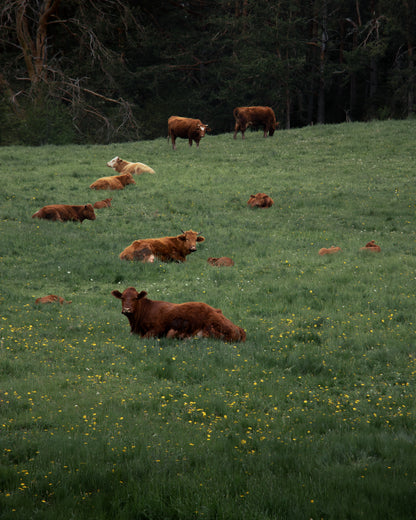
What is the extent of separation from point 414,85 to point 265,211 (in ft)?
99.0

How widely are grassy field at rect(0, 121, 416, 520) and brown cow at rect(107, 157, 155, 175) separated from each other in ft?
22.9

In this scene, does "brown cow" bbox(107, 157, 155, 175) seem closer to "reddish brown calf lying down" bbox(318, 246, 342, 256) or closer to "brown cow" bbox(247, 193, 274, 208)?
"brown cow" bbox(247, 193, 274, 208)

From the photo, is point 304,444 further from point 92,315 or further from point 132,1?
point 132,1

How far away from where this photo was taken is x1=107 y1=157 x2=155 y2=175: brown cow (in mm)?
29328

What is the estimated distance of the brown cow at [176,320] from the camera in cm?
1016

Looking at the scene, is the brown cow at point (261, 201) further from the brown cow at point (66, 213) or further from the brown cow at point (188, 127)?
the brown cow at point (188, 127)

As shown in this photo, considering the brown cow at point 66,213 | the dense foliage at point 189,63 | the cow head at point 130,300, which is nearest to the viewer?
the cow head at point 130,300

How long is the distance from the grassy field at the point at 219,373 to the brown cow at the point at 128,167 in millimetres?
6990

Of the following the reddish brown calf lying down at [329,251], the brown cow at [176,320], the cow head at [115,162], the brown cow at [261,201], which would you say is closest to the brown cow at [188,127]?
the cow head at [115,162]

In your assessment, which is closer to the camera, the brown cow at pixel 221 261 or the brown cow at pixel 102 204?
the brown cow at pixel 221 261

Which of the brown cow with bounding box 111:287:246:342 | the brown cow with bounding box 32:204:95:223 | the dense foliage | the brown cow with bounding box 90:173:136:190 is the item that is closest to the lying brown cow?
the brown cow with bounding box 111:287:246:342

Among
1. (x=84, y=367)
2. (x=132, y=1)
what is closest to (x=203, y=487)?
(x=84, y=367)

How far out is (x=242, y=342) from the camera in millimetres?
10062

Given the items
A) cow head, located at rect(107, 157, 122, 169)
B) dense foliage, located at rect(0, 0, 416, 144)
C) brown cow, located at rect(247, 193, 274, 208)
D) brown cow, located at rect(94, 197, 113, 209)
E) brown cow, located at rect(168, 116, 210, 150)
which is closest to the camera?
brown cow, located at rect(94, 197, 113, 209)
